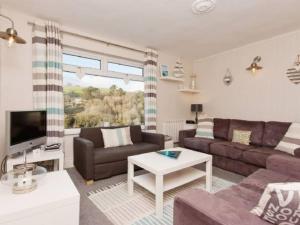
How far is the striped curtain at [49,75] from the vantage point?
270 cm

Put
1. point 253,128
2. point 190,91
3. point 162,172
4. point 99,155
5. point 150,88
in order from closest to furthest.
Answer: point 162,172
point 99,155
point 253,128
point 150,88
point 190,91

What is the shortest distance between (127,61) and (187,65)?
1.84m

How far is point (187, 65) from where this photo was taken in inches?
192

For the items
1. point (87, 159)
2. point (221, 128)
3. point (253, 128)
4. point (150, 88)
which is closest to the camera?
point (87, 159)

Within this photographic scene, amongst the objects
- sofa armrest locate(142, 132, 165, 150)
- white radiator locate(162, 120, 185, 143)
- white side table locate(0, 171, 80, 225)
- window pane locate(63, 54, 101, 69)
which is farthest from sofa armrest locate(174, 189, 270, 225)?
white radiator locate(162, 120, 185, 143)

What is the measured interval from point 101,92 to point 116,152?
1.44 m

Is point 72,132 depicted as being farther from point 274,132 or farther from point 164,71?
point 274,132

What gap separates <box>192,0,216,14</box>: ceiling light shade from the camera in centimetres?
221

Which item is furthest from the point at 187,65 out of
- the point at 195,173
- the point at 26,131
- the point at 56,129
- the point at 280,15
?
the point at 26,131

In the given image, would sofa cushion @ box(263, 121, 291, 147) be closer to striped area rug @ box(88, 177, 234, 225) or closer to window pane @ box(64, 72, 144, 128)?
striped area rug @ box(88, 177, 234, 225)

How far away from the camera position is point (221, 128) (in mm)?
3723

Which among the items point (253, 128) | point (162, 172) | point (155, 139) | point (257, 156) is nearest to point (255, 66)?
point (253, 128)

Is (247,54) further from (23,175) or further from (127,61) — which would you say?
(23,175)

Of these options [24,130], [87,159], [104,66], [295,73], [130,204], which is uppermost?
[104,66]
